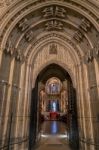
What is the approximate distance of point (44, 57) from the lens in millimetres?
6195

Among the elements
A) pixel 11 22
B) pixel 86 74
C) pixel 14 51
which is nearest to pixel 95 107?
pixel 86 74

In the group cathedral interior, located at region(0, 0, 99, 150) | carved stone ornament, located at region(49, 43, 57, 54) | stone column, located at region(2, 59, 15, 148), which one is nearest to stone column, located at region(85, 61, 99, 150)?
cathedral interior, located at region(0, 0, 99, 150)

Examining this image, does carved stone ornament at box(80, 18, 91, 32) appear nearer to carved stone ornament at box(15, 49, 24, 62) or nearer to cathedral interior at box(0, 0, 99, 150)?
cathedral interior at box(0, 0, 99, 150)

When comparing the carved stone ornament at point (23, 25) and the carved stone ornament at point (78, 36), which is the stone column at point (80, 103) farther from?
the carved stone ornament at point (23, 25)

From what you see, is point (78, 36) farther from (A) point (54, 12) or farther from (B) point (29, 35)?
(B) point (29, 35)

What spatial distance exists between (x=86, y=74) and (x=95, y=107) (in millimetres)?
1320

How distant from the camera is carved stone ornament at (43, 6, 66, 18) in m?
5.02

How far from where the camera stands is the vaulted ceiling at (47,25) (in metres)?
4.53

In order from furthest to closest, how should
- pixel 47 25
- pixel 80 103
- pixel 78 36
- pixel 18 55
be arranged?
pixel 47 25 → pixel 78 36 → pixel 80 103 → pixel 18 55

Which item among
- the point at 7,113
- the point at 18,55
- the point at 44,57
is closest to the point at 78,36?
the point at 44,57

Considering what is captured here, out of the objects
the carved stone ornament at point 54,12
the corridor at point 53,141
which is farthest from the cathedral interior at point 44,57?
the corridor at point 53,141

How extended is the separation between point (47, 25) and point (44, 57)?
1355 millimetres

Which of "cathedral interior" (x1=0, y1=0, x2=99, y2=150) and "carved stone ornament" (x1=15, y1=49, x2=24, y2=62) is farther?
"carved stone ornament" (x1=15, y1=49, x2=24, y2=62)

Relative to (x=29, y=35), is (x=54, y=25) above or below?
above
